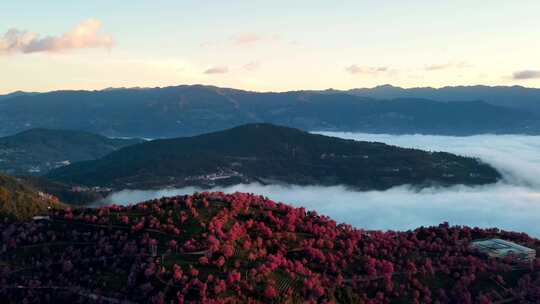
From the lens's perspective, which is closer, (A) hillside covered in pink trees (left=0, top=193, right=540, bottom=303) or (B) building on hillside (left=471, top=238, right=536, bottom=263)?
(A) hillside covered in pink trees (left=0, top=193, right=540, bottom=303)

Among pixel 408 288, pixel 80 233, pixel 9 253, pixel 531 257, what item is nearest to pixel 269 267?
pixel 408 288

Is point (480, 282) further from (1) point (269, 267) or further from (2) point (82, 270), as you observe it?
(2) point (82, 270)

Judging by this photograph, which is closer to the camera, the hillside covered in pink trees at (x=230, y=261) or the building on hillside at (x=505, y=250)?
the hillside covered in pink trees at (x=230, y=261)

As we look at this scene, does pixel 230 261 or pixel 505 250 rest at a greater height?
pixel 230 261

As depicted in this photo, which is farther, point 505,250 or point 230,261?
point 505,250
